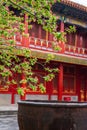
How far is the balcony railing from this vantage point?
16.8 meters

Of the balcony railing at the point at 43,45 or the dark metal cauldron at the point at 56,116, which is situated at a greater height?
the balcony railing at the point at 43,45

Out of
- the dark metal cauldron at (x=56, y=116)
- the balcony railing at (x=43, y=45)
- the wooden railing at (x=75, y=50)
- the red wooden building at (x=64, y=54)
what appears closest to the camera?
the dark metal cauldron at (x=56, y=116)

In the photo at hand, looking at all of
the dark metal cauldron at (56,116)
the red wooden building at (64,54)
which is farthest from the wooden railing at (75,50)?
the dark metal cauldron at (56,116)

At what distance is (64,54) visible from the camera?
1905 centimetres

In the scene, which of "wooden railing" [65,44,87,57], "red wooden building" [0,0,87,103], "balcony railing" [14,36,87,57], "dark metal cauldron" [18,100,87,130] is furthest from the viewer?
"wooden railing" [65,44,87,57]

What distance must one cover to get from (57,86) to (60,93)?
1.28 metres

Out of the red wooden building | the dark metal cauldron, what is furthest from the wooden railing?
the dark metal cauldron

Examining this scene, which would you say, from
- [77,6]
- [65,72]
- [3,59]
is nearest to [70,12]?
[77,6]

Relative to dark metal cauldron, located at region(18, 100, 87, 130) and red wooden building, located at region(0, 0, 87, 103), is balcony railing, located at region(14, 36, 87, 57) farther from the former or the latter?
dark metal cauldron, located at region(18, 100, 87, 130)

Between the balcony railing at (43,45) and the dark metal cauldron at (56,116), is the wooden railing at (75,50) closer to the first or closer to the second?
the balcony railing at (43,45)

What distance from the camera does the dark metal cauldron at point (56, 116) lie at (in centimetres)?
455

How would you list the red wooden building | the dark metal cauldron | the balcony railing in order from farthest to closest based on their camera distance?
the red wooden building
the balcony railing
the dark metal cauldron

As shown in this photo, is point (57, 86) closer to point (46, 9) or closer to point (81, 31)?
point (81, 31)

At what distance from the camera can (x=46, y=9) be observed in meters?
6.12
